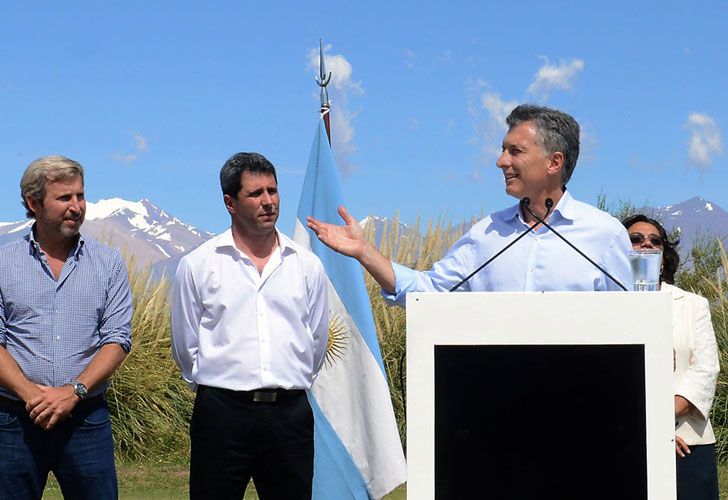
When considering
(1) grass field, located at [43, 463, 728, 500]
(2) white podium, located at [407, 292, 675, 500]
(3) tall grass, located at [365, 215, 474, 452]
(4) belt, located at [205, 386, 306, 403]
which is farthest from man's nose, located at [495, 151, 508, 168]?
(3) tall grass, located at [365, 215, 474, 452]

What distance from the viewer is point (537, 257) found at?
9.82 ft

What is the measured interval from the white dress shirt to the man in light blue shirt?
3.92ft

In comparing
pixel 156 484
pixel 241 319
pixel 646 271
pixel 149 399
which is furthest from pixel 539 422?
pixel 149 399

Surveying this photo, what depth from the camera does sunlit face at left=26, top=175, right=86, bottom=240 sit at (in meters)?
3.98

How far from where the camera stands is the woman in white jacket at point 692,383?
4289mm

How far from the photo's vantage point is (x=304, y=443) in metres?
4.25

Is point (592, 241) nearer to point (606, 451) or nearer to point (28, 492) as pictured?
point (606, 451)

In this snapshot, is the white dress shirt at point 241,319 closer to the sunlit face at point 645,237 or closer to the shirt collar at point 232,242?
the shirt collar at point 232,242

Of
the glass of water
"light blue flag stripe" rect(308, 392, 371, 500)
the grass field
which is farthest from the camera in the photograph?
the grass field

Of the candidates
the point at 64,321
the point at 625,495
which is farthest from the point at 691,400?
the point at 64,321

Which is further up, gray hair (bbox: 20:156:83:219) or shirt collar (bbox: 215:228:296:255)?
gray hair (bbox: 20:156:83:219)

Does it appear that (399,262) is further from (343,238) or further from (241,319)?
(343,238)

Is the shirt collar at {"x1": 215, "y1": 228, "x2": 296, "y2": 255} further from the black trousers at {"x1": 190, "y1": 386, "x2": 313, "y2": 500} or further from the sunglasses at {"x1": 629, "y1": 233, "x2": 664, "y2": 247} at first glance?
the sunglasses at {"x1": 629, "y1": 233, "x2": 664, "y2": 247}

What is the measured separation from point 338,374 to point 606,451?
4.32 m
